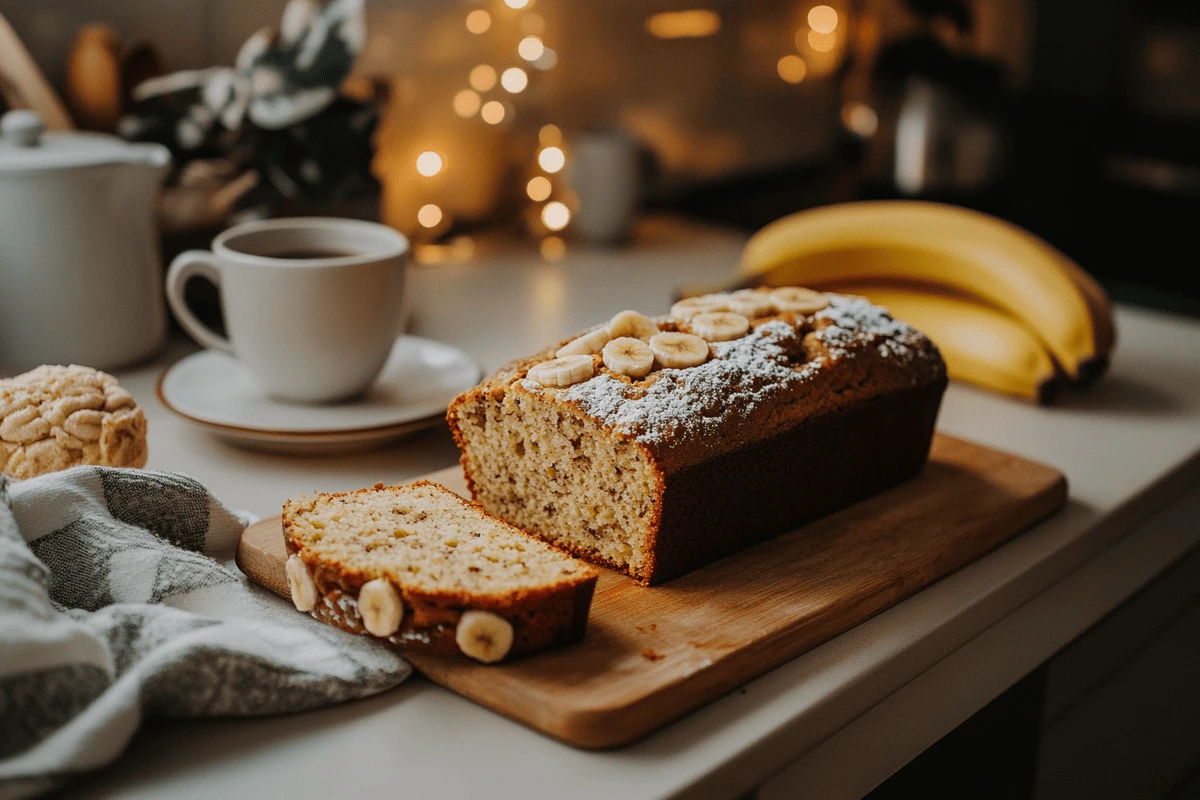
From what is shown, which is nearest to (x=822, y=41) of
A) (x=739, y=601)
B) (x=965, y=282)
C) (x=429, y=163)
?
(x=429, y=163)

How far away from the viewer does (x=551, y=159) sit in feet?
6.95

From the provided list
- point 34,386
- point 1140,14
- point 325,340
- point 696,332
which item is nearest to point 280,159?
point 325,340

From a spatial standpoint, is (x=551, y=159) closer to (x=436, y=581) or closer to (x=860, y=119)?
(x=860, y=119)

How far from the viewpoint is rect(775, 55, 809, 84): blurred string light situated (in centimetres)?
257

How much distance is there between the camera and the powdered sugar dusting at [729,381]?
2.87 feet

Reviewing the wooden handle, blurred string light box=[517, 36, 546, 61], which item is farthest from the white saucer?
blurred string light box=[517, 36, 546, 61]

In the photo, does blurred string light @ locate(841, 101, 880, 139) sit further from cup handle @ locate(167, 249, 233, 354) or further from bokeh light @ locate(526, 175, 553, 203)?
cup handle @ locate(167, 249, 233, 354)

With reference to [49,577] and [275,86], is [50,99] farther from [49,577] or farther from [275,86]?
[49,577]

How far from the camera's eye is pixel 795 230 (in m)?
1.56

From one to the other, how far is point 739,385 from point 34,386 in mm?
619

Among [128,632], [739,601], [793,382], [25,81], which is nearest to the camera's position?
[128,632]

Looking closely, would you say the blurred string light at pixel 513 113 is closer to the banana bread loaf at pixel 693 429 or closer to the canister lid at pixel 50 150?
the canister lid at pixel 50 150

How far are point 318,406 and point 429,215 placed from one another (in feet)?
2.86

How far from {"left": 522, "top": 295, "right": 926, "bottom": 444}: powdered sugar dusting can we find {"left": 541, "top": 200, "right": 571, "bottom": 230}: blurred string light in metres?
1.05
